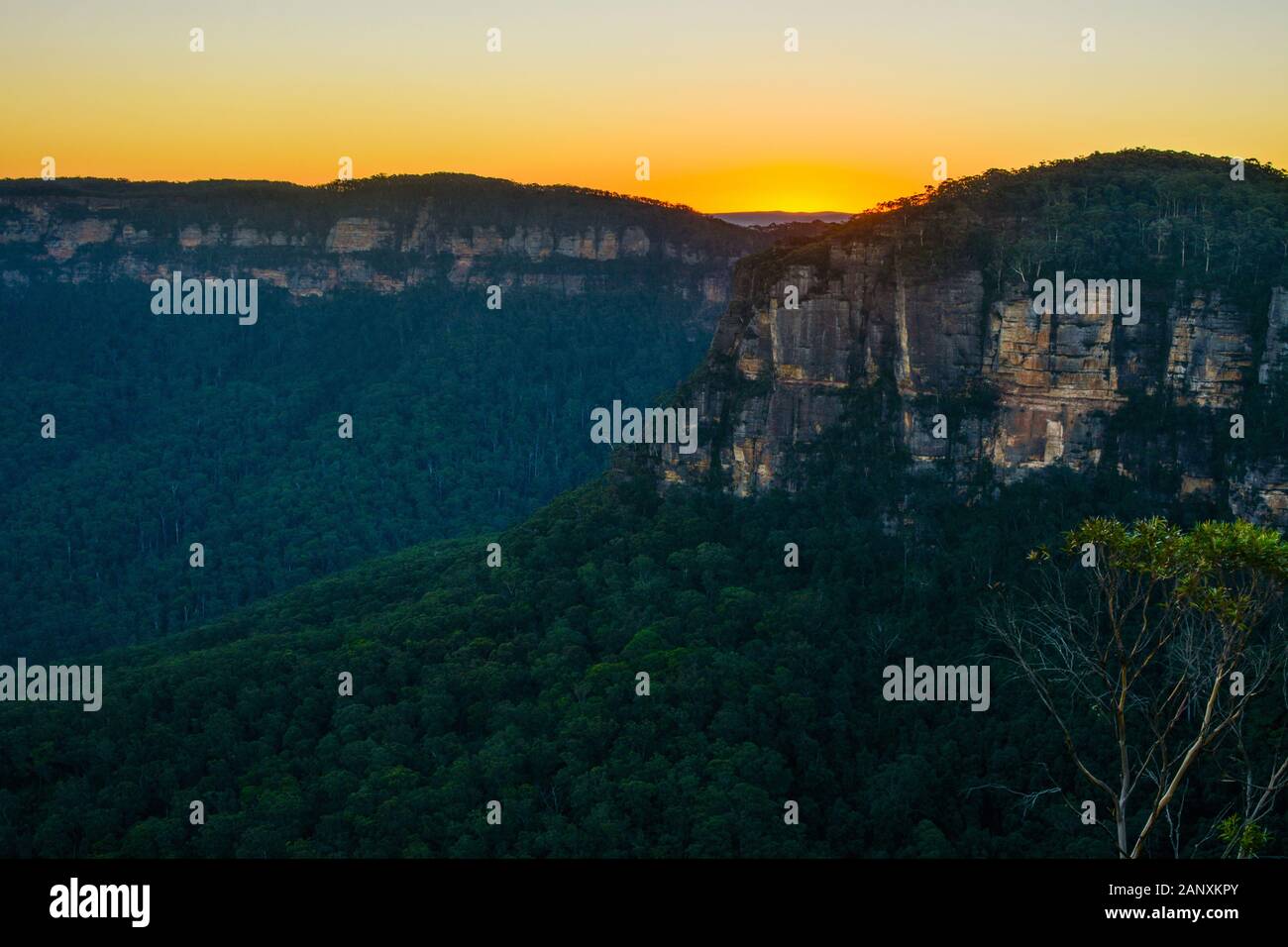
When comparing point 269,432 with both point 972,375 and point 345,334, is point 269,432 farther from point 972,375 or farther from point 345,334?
point 972,375

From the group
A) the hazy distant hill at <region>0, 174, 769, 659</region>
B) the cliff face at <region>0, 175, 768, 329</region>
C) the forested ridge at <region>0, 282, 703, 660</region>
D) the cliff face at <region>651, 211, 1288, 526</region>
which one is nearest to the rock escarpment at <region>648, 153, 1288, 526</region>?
the cliff face at <region>651, 211, 1288, 526</region>

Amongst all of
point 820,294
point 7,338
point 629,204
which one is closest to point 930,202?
point 820,294

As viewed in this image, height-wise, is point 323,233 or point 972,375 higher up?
point 323,233

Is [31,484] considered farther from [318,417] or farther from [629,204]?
[629,204]

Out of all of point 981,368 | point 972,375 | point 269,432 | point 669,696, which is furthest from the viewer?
point 269,432

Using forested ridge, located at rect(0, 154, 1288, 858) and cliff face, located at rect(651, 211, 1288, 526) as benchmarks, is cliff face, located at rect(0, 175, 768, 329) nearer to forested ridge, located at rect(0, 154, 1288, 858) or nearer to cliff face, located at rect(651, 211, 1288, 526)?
forested ridge, located at rect(0, 154, 1288, 858)

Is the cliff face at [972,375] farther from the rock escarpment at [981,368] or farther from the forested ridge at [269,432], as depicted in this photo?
the forested ridge at [269,432]

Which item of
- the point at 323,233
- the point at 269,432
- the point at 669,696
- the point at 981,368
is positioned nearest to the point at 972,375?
the point at 981,368
